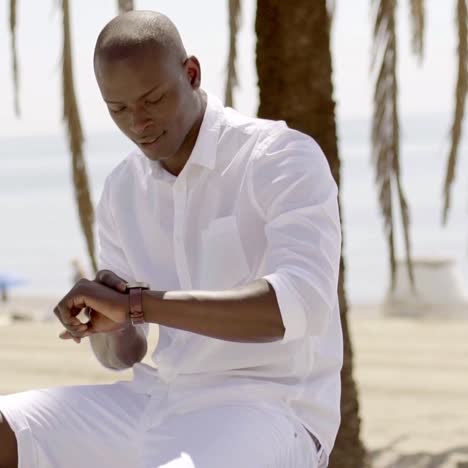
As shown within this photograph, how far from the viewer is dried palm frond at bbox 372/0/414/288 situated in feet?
15.8

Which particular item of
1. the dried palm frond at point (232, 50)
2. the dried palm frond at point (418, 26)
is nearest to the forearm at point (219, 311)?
the dried palm frond at point (232, 50)

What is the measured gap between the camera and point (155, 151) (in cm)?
271

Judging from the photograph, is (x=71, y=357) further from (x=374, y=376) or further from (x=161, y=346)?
(x=161, y=346)

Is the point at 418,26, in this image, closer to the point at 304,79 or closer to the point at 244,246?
the point at 304,79

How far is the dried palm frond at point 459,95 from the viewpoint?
5.09 metres

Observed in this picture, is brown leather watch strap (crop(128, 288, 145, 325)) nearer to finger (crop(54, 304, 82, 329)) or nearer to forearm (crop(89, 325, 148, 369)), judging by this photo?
finger (crop(54, 304, 82, 329))

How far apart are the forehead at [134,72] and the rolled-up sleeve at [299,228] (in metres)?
0.27

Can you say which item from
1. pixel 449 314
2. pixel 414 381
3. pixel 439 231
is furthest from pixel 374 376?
pixel 439 231

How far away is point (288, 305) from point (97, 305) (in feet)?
1.24

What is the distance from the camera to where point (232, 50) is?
197 inches

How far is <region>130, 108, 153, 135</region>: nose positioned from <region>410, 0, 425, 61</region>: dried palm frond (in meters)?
3.19

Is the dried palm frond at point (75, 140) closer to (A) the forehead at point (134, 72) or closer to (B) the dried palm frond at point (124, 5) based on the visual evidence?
(B) the dried palm frond at point (124, 5)

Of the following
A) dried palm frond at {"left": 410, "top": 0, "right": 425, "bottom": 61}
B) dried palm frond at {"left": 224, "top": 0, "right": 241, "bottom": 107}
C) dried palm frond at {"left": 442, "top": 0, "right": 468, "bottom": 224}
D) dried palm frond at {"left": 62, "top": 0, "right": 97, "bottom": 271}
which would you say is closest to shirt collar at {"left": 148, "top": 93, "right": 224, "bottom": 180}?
dried palm frond at {"left": 62, "top": 0, "right": 97, "bottom": 271}

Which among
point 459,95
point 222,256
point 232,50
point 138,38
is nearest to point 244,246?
point 222,256
